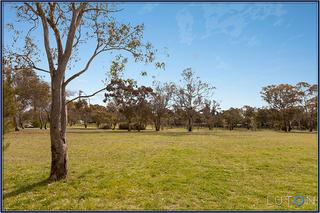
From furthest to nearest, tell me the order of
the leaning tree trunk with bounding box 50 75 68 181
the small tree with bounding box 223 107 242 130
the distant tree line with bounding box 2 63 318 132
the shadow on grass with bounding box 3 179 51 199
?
the small tree with bounding box 223 107 242 130 < the distant tree line with bounding box 2 63 318 132 < the leaning tree trunk with bounding box 50 75 68 181 < the shadow on grass with bounding box 3 179 51 199

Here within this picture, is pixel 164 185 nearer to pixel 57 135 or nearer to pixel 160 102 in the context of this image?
pixel 57 135

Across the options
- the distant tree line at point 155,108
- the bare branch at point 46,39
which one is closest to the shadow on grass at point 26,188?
the bare branch at point 46,39

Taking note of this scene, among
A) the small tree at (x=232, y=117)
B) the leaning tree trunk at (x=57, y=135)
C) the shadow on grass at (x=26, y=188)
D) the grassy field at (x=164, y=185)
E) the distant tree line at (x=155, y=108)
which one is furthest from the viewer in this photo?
the small tree at (x=232, y=117)

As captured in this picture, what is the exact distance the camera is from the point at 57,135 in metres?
10.1

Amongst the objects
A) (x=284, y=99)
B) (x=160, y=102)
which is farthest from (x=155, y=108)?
(x=284, y=99)

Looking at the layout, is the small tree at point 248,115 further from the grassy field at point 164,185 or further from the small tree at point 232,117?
the grassy field at point 164,185

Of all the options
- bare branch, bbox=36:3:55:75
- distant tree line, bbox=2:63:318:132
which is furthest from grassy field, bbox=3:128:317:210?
distant tree line, bbox=2:63:318:132

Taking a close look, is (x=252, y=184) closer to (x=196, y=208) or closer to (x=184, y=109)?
(x=196, y=208)

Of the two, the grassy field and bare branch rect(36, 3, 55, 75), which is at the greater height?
bare branch rect(36, 3, 55, 75)

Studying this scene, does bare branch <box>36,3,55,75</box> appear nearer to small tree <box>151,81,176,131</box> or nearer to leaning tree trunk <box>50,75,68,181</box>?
leaning tree trunk <box>50,75,68,181</box>

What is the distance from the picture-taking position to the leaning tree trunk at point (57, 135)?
10.0 meters

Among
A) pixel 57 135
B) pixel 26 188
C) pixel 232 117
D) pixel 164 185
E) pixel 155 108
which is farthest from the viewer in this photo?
pixel 232 117

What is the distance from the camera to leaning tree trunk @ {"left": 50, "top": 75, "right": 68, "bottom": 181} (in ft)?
32.9

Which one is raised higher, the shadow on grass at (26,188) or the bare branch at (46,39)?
the bare branch at (46,39)
